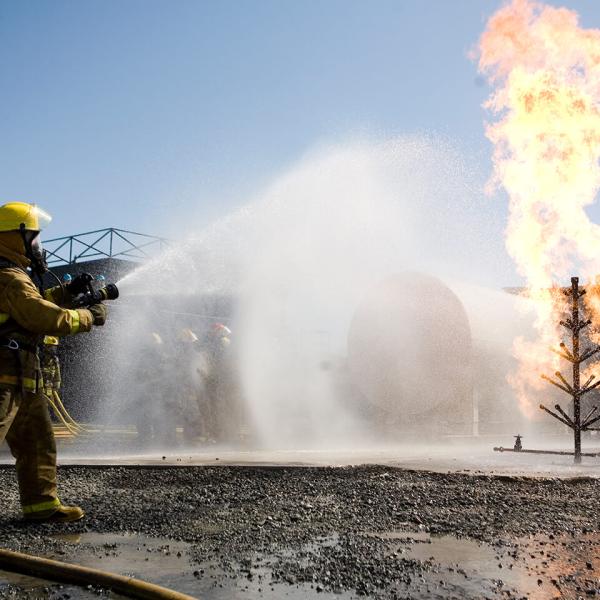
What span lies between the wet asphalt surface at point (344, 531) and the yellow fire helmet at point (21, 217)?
2448 mm

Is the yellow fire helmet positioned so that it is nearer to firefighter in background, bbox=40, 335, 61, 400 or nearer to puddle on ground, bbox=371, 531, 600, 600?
puddle on ground, bbox=371, 531, 600, 600

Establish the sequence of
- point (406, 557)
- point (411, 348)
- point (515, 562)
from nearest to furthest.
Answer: point (515, 562) → point (406, 557) → point (411, 348)

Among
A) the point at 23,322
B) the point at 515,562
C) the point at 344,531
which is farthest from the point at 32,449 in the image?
the point at 515,562

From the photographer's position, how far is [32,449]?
231 inches

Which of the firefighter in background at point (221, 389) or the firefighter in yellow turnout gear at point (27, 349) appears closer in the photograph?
the firefighter in yellow turnout gear at point (27, 349)

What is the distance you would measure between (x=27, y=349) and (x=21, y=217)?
1.11 m

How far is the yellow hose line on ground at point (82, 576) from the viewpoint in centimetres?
335

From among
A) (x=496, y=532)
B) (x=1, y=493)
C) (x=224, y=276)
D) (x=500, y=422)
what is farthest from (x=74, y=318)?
(x=224, y=276)

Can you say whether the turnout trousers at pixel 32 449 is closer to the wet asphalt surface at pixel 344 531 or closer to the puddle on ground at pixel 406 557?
the wet asphalt surface at pixel 344 531

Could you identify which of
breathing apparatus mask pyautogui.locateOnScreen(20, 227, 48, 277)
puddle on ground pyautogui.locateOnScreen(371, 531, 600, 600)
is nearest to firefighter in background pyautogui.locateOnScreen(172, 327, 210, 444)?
breathing apparatus mask pyautogui.locateOnScreen(20, 227, 48, 277)

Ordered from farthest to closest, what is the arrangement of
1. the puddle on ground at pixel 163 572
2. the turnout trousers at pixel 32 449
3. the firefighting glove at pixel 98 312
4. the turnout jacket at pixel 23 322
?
the firefighting glove at pixel 98 312
the turnout trousers at pixel 32 449
the turnout jacket at pixel 23 322
the puddle on ground at pixel 163 572

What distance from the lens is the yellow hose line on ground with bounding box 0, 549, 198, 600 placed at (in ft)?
11.0

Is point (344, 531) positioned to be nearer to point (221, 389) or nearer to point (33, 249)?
point (33, 249)

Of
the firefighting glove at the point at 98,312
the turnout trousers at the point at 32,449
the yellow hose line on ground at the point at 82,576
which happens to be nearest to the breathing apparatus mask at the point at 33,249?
the firefighting glove at the point at 98,312
